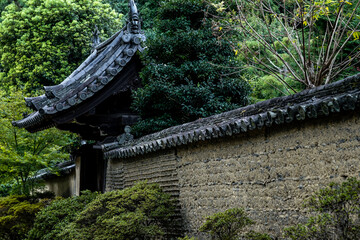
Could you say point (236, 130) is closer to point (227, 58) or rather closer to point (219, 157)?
point (219, 157)

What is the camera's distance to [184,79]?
11.1 meters

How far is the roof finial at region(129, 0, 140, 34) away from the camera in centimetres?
1295

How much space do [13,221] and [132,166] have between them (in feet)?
12.9

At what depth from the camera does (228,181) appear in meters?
7.12

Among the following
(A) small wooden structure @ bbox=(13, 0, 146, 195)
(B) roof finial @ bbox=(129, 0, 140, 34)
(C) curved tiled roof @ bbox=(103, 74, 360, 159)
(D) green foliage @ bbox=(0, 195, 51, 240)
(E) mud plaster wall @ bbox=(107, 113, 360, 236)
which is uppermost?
(B) roof finial @ bbox=(129, 0, 140, 34)

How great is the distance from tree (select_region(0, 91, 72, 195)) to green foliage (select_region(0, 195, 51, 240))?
61.5 inches

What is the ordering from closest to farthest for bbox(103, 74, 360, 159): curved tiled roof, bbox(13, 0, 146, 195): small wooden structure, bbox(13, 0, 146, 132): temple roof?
bbox(103, 74, 360, 159): curved tiled roof < bbox(13, 0, 146, 132): temple roof < bbox(13, 0, 146, 195): small wooden structure

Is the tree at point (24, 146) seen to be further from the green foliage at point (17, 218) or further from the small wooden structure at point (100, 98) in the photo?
the green foliage at point (17, 218)

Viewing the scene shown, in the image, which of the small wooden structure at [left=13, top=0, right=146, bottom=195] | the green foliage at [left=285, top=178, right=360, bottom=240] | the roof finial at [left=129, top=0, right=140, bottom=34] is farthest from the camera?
the roof finial at [left=129, top=0, right=140, bottom=34]

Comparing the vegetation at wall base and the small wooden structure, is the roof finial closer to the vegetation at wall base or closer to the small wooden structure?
the small wooden structure

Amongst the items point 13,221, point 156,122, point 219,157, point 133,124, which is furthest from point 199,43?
point 13,221

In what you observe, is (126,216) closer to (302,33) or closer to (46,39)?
(302,33)

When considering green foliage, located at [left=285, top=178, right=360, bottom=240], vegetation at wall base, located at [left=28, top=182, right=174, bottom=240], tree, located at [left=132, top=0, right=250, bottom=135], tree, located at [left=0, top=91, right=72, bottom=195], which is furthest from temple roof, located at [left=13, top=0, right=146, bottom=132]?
green foliage, located at [left=285, top=178, right=360, bottom=240]

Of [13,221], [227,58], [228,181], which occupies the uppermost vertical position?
[227,58]
